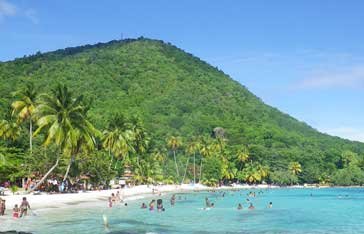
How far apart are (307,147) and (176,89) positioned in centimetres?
4962

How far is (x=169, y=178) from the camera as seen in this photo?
116688 mm

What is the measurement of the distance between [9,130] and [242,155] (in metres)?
84.4

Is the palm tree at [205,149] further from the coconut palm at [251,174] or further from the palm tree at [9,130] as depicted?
the palm tree at [9,130]

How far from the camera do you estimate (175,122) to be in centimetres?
15425

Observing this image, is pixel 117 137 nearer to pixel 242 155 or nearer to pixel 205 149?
pixel 205 149

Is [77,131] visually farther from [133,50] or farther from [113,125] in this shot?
[133,50]

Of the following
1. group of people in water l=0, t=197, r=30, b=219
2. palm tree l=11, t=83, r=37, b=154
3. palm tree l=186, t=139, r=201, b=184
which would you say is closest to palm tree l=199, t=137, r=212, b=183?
palm tree l=186, t=139, r=201, b=184

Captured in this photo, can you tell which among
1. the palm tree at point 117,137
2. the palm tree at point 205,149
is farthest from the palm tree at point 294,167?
the palm tree at point 117,137

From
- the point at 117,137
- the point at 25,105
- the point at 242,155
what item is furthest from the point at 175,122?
the point at 25,105

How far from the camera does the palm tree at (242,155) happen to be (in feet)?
439

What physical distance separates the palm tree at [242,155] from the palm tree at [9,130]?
8162cm

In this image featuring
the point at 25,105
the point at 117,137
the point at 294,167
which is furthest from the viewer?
the point at 294,167

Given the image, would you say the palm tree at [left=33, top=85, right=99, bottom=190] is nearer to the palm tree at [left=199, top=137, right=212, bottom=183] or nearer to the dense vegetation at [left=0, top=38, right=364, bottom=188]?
the dense vegetation at [left=0, top=38, right=364, bottom=188]

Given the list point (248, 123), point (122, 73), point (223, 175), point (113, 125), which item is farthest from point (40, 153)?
point (248, 123)
